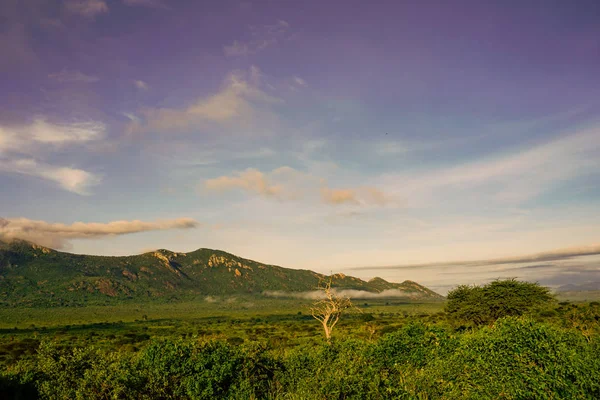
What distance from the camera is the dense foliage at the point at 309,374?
2917 centimetres

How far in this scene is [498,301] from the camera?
284ft

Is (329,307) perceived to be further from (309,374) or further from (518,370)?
(518,370)

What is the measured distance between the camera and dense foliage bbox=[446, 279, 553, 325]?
84812 mm

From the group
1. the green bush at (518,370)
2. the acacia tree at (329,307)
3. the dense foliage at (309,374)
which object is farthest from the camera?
the acacia tree at (329,307)

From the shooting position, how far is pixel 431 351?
49531 millimetres

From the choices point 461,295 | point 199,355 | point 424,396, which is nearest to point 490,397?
point 424,396

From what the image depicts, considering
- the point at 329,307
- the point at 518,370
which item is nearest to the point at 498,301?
the point at 329,307

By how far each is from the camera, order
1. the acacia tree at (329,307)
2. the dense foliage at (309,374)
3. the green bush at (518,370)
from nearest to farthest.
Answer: the green bush at (518,370)
the dense foliage at (309,374)
the acacia tree at (329,307)

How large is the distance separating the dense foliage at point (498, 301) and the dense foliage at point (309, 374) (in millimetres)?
44588

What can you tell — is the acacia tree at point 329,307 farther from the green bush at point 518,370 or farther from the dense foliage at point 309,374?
the green bush at point 518,370

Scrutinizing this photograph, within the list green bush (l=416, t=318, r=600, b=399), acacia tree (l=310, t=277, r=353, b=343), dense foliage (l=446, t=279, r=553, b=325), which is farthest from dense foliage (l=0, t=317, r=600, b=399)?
dense foliage (l=446, t=279, r=553, b=325)

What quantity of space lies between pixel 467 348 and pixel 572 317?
72.8 meters

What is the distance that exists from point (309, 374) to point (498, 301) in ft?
212

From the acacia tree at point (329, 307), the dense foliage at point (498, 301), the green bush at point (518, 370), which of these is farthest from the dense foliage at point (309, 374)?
the dense foliage at point (498, 301)
